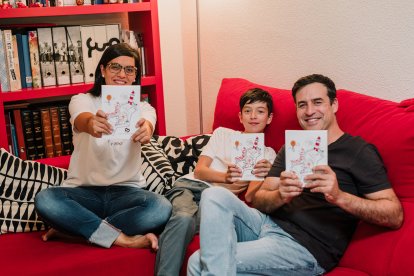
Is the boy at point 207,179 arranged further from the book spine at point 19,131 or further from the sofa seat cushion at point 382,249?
the book spine at point 19,131

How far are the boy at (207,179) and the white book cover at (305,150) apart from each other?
353 mm

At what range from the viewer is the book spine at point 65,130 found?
10.9ft

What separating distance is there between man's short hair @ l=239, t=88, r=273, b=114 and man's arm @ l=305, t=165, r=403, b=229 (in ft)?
2.26

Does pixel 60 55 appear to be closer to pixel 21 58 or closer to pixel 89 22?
pixel 21 58

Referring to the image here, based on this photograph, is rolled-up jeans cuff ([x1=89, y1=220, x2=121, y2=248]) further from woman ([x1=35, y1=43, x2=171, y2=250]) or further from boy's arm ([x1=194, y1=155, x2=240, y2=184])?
boy's arm ([x1=194, y1=155, x2=240, y2=184])

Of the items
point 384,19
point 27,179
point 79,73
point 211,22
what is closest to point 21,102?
point 79,73

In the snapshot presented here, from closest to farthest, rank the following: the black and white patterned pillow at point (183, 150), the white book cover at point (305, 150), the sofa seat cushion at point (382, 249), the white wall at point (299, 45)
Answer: the sofa seat cushion at point (382, 249) → the white book cover at point (305, 150) → the white wall at point (299, 45) → the black and white patterned pillow at point (183, 150)

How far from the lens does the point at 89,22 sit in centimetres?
363

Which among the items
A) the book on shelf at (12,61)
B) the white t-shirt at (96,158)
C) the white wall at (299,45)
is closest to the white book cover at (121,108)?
the white t-shirt at (96,158)

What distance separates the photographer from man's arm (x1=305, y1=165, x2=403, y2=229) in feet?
6.32

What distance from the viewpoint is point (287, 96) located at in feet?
8.59

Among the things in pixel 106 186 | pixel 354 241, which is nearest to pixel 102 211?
pixel 106 186

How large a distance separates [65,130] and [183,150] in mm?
768

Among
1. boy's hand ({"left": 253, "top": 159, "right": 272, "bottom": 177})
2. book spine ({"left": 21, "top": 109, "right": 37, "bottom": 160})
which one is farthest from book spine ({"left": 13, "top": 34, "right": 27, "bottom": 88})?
boy's hand ({"left": 253, "top": 159, "right": 272, "bottom": 177})
